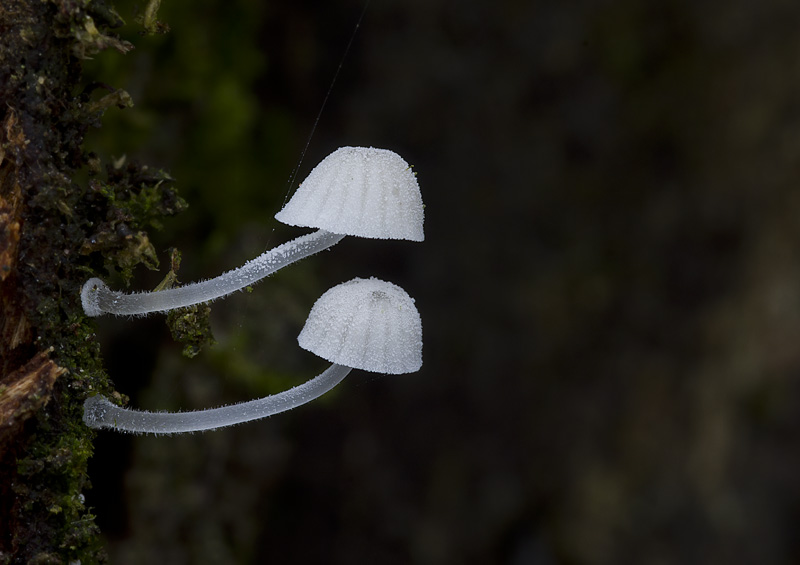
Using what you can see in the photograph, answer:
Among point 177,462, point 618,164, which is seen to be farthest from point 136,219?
point 618,164

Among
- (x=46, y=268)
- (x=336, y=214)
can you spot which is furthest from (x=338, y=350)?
(x=46, y=268)

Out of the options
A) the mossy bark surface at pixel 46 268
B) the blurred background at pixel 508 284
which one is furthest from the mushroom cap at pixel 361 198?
the blurred background at pixel 508 284

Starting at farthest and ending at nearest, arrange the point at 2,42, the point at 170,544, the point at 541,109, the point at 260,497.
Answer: the point at 541,109 < the point at 260,497 < the point at 170,544 < the point at 2,42

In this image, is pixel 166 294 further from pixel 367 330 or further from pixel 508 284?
pixel 508 284

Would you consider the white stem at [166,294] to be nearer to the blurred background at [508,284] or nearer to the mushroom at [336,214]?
the mushroom at [336,214]

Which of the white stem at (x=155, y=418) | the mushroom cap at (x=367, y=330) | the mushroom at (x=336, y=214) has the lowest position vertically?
the white stem at (x=155, y=418)

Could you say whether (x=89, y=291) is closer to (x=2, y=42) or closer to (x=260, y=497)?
(x=2, y=42)
